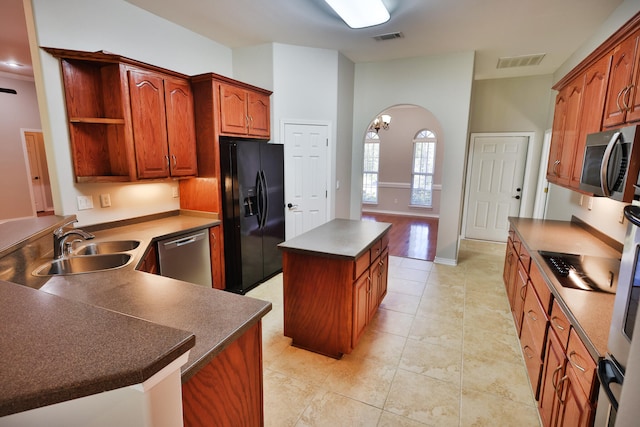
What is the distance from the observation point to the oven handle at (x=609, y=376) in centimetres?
97

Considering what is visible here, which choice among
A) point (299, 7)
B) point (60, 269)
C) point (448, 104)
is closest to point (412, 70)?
point (448, 104)

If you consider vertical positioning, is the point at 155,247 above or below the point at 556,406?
above

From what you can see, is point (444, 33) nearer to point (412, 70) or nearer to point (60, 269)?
point (412, 70)

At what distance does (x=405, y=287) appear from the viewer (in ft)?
12.3

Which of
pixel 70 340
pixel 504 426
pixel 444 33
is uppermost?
pixel 444 33

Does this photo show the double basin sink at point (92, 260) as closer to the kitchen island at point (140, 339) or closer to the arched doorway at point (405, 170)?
the kitchen island at point (140, 339)

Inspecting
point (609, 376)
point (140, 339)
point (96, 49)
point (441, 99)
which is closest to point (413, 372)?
point (609, 376)

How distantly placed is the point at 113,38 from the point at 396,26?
2.82 meters

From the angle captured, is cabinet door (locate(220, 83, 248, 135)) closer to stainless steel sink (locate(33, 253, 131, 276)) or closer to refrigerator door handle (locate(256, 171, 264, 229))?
refrigerator door handle (locate(256, 171, 264, 229))

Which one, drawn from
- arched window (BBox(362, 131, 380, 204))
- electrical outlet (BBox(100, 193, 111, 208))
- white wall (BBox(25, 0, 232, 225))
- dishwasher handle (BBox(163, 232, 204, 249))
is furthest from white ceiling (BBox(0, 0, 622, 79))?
arched window (BBox(362, 131, 380, 204))

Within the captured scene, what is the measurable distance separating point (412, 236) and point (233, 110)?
426cm

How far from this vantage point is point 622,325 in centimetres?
98

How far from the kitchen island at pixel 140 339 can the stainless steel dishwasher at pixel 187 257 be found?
1.57 feet

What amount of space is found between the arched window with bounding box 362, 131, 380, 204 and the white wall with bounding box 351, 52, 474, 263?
381 centimetres
